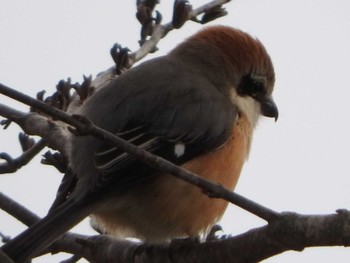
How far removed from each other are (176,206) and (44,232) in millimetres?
796

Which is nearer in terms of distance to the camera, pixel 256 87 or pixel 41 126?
pixel 41 126

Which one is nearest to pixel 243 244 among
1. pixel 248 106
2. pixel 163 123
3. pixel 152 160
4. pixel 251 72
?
pixel 152 160

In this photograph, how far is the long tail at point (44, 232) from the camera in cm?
370

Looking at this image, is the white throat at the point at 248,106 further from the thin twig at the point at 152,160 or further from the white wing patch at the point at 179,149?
the thin twig at the point at 152,160

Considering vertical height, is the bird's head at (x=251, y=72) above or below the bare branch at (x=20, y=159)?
above

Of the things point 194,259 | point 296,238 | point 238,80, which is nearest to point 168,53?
point 238,80

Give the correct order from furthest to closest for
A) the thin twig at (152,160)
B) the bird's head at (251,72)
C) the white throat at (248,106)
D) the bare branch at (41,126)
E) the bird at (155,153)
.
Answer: the bird's head at (251,72) < the white throat at (248,106) < the bare branch at (41,126) < the bird at (155,153) < the thin twig at (152,160)

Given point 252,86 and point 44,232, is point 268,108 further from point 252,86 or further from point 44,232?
point 44,232

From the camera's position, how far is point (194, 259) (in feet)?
13.5

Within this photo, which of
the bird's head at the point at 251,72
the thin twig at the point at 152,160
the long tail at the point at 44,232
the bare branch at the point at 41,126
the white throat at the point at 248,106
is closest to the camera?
the thin twig at the point at 152,160

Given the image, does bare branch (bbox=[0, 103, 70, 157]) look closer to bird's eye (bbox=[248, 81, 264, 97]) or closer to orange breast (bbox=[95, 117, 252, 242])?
orange breast (bbox=[95, 117, 252, 242])

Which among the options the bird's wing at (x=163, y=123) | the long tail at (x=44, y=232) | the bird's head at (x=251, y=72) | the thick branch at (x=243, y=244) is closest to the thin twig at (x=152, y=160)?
the thick branch at (x=243, y=244)

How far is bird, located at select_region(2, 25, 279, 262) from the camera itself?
4.13m

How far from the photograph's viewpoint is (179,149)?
4391 mm
